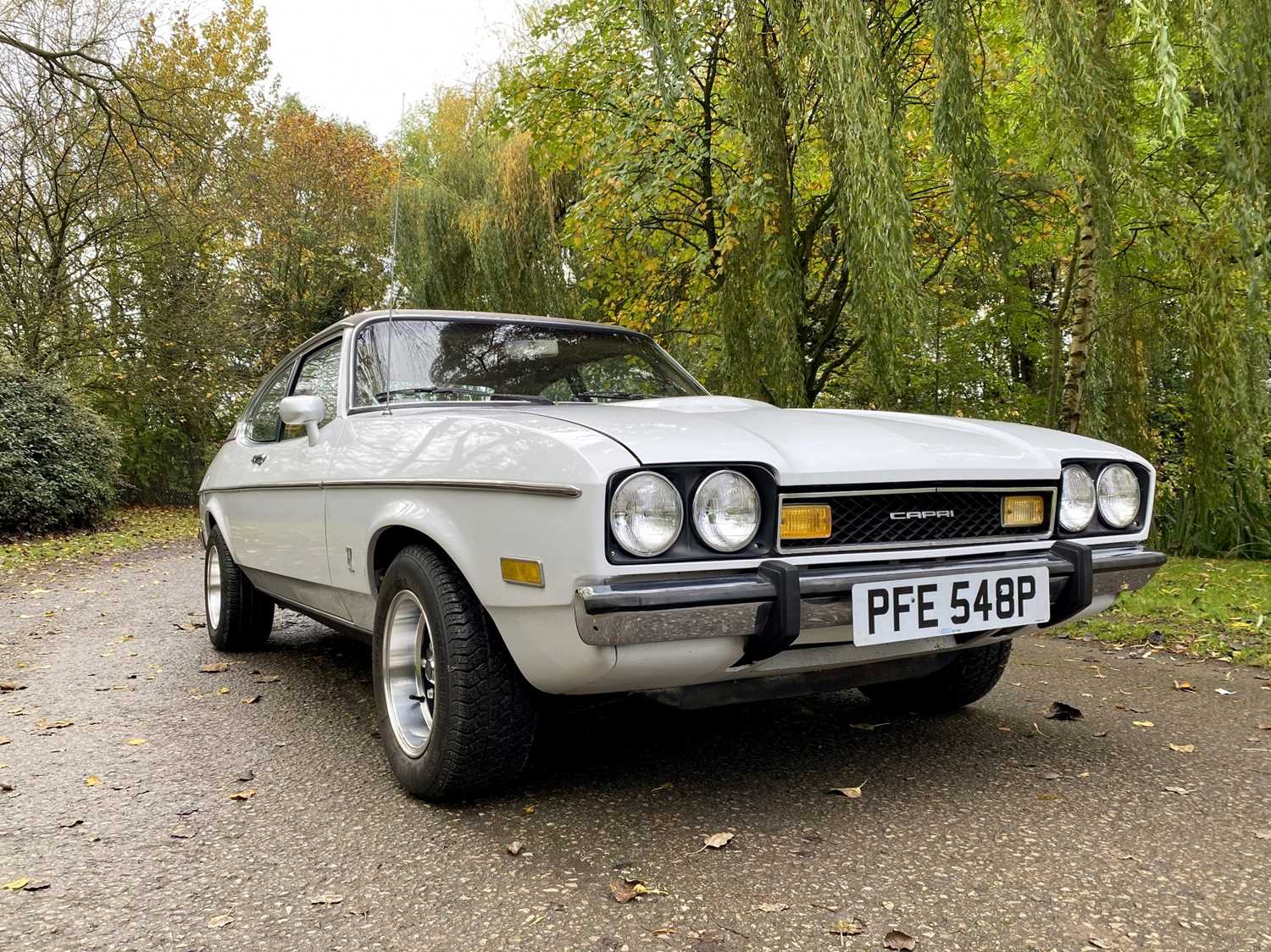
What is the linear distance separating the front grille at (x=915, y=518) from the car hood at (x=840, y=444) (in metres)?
0.06

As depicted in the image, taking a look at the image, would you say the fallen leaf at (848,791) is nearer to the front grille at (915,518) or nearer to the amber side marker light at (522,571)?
the front grille at (915,518)

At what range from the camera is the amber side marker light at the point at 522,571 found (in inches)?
88.4

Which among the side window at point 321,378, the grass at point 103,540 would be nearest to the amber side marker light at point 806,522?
the side window at point 321,378

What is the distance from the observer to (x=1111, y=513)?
283 centimetres

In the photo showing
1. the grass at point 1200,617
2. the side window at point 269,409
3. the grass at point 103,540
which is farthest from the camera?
the grass at point 103,540

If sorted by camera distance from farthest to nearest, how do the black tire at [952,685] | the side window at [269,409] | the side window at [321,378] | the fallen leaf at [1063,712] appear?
1. the side window at [269,409]
2. the side window at [321,378]
3. the fallen leaf at [1063,712]
4. the black tire at [952,685]

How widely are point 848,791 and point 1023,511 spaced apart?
93 cm

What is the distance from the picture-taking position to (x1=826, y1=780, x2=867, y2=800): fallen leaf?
8.62 feet

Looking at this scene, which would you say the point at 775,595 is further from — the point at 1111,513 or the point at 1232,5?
the point at 1232,5

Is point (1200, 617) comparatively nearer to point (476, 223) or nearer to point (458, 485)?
point (458, 485)

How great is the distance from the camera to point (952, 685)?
3.35 meters

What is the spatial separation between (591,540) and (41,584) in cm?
764

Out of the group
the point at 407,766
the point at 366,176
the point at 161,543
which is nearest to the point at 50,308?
the point at 161,543

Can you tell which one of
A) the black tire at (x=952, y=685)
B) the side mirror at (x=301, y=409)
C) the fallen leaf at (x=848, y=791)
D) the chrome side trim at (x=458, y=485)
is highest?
the side mirror at (x=301, y=409)
